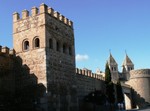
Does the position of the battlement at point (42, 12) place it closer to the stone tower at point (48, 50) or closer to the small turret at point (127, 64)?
the stone tower at point (48, 50)

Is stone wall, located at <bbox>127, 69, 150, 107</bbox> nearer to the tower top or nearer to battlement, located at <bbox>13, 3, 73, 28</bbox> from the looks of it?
the tower top

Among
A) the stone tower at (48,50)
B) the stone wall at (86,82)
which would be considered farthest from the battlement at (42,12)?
the stone wall at (86,82)

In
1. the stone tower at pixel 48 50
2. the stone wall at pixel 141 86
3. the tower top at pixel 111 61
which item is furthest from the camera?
the tower top at pixel 111 61

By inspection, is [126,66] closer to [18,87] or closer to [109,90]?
[109,90]

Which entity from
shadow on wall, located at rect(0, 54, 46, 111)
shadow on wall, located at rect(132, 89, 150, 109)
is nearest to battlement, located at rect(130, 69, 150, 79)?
shadow on wall, located at rect(132, 89, 150, 109)

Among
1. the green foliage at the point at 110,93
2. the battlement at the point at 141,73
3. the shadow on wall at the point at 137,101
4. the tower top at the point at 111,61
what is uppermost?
the tower top at the point at 111,61

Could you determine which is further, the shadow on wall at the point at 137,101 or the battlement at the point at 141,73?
the battlement at the point at 141,73

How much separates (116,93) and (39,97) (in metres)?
16.9

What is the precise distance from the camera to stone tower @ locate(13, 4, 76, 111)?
62.4 feet

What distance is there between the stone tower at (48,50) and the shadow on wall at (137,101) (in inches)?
849

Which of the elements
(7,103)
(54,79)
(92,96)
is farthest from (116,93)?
(7,103)

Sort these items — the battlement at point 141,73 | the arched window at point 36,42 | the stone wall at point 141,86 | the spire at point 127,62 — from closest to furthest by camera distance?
the arched window at point 36,42, the stone wall at point 141,86, the battlement at point 141,73, the spire at point 127,62

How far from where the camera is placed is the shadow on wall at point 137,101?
40.8 m

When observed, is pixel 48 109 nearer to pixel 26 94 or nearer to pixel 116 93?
pixel 26 94
